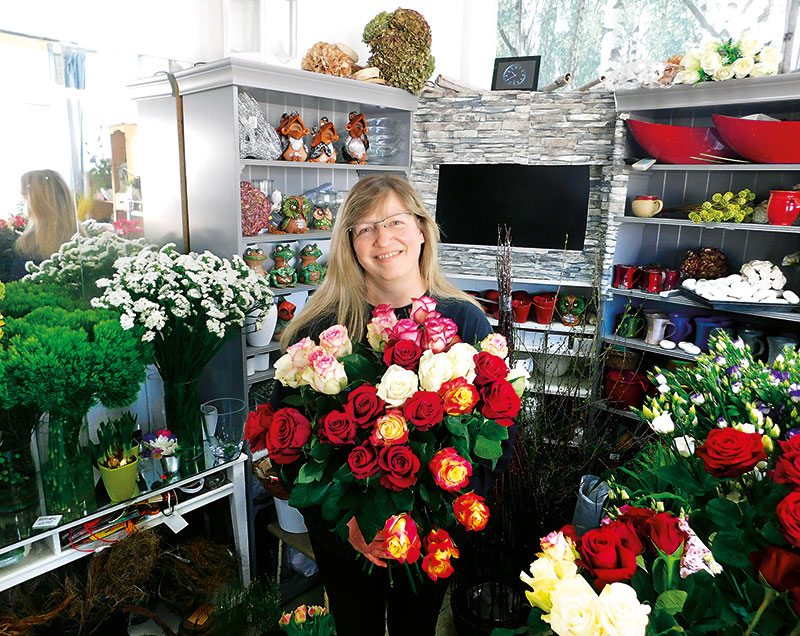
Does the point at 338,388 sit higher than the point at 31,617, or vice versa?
the point at 338,388

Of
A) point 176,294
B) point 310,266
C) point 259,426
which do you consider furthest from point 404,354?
point 310,266

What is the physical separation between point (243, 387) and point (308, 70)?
148cm

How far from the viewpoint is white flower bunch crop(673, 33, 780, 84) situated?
2424 millimetres

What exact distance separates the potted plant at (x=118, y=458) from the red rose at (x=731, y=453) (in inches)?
72.1

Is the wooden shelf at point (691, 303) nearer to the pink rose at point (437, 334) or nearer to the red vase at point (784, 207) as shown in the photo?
the red vase at point (784, 207)

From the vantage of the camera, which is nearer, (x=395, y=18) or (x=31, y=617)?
(x=31, y=617)

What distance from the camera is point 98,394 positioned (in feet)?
5.96

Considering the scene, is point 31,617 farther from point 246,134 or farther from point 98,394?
point 246,134

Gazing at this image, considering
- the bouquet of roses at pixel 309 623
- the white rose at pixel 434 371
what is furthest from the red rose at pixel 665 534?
the bouquet of roses at pixel 309 623

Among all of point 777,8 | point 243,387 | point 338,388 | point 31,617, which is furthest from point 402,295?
point 777,8

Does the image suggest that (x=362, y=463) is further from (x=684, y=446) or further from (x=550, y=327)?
(x=550, y=327)

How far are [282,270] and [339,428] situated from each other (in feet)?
6.01

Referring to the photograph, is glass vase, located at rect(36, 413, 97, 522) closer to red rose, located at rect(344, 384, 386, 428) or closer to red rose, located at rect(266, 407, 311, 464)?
red rose, located at rect(266, 407, 311, 464)

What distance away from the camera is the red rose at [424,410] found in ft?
3.15
